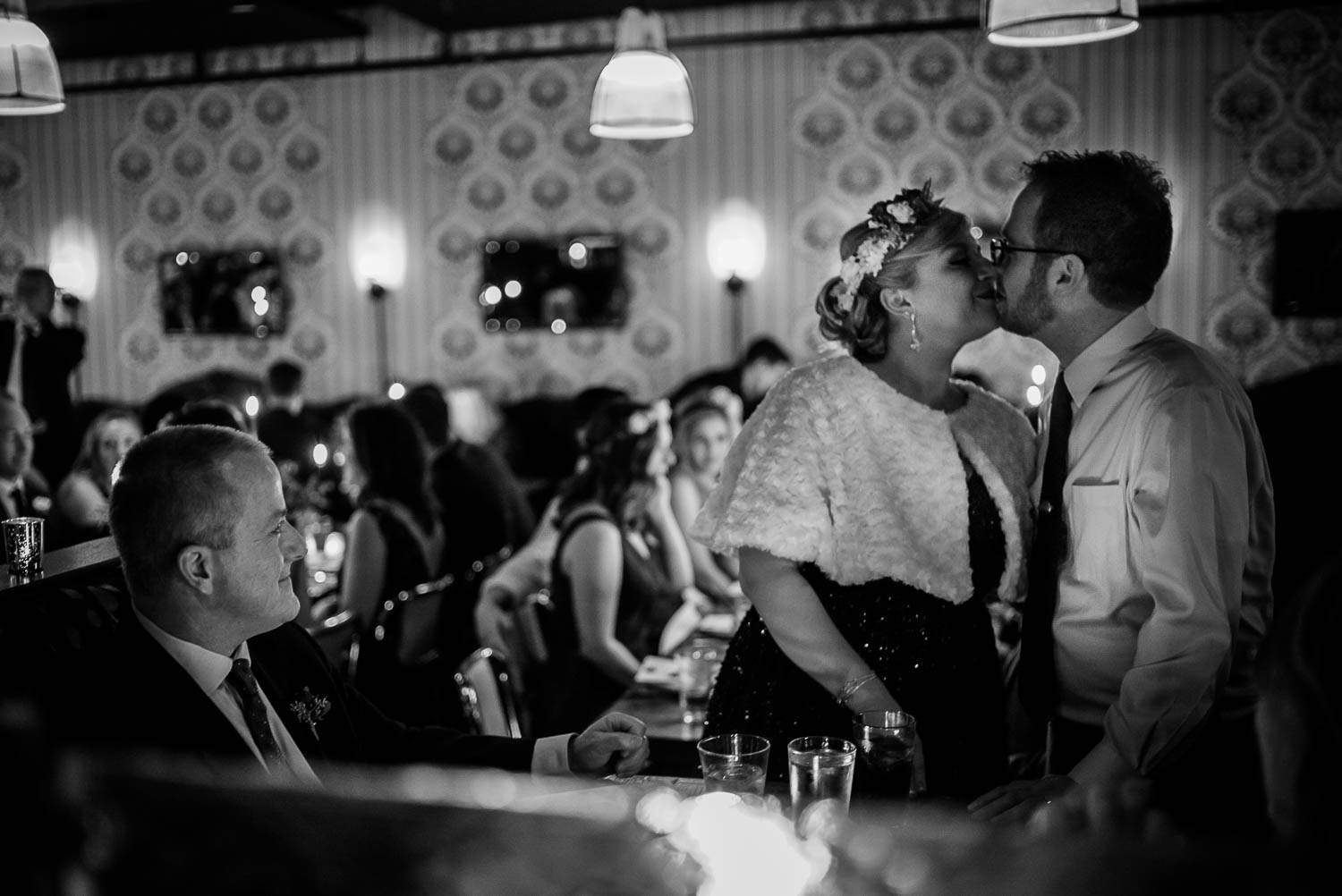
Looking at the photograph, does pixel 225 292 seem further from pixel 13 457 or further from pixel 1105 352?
pixel 1105 352

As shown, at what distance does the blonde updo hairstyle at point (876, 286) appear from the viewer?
2268mm

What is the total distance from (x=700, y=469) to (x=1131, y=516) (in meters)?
2.93

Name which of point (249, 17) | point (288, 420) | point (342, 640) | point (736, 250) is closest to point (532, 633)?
point (342, 640)

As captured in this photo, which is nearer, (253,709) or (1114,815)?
(1114,815)

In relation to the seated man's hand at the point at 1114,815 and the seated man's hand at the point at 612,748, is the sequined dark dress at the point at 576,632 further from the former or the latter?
the seated man's hand at the point at 1114,815

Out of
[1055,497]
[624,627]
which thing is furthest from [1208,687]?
[624,627]

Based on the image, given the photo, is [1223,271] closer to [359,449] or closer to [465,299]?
[465,299]

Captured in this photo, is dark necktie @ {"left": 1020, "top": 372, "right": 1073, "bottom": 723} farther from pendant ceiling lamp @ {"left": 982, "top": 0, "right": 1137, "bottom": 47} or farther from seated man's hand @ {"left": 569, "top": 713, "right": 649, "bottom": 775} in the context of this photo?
pendant ceiling lamp @ {"left": 982, "top": 0, "right": 1137, "bottom": 47}

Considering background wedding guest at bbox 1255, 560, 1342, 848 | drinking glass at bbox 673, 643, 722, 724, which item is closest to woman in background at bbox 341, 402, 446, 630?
drinking glass at bbox 673, 643, 722, 724

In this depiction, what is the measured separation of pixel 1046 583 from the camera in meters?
2.20

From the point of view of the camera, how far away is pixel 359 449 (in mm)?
4043

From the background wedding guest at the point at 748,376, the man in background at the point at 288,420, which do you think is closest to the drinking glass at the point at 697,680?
the background wedding guest at the point at 748,376

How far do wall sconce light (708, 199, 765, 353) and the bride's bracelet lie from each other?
632 centimetres

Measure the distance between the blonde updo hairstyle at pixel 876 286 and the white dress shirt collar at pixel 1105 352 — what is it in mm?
339
